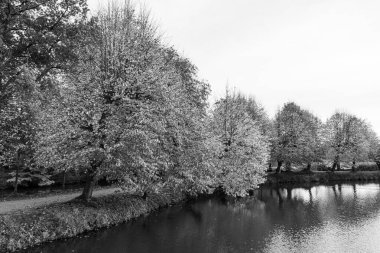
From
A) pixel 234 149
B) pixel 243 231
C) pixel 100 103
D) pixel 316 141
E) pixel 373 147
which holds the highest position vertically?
pixel 100 103

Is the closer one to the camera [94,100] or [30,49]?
[30,49]

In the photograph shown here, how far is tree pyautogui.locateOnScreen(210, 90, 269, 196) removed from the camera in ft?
148

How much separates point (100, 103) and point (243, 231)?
749 inches

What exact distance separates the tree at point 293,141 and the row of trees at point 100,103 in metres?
31.9

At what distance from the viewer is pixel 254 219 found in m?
35.6

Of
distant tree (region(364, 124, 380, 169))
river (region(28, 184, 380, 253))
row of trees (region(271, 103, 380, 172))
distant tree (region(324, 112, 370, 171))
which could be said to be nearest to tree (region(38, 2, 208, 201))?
river (region(28, 184, 380, 253))

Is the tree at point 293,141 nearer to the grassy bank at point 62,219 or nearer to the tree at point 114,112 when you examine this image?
the tree at point 114,112

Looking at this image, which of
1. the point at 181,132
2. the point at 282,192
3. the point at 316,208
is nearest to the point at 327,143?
the point at 282,192

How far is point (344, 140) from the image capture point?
9206cm

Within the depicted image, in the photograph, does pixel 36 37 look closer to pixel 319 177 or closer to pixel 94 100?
pixel 94 100

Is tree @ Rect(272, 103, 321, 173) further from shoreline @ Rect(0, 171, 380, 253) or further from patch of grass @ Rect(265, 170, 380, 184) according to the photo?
shoreline @ Rect(0, 171, 380, 253)

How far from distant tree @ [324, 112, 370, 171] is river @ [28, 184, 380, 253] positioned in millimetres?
44956

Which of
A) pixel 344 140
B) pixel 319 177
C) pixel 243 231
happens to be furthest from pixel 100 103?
pixel 344 140

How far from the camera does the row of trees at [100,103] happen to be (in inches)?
918
